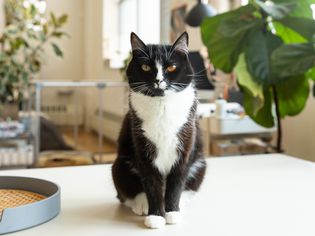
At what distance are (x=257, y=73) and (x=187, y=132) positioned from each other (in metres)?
0.96

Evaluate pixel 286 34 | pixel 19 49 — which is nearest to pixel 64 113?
pixel 19 49

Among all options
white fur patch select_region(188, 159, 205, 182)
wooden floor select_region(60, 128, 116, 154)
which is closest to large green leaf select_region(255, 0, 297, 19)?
white fur patch select_region(188, 159, 205, 182)

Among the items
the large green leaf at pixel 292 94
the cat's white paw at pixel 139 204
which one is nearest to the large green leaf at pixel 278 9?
the large green leaf at pixel 292 94

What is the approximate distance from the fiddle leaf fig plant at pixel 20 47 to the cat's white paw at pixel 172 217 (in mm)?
2529

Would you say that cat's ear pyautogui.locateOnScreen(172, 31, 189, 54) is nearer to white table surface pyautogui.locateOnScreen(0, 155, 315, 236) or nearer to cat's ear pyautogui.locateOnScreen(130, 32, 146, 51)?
cat's ear pyautogui.locateOnScreen(130, 32, 146, 51)

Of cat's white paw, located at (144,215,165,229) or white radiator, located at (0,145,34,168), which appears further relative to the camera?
white radiator, located at (0,145,34,168)

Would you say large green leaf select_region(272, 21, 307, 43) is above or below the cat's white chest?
above

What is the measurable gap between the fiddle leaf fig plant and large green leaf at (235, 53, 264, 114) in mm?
1931

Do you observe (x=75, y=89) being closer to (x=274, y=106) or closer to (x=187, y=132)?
(x=274, y=106)

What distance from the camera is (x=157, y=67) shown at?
0.63 meters

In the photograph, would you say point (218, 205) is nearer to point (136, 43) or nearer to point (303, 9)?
point (136, 43)

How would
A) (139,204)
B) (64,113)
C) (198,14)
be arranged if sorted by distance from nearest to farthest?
(139,204), (198,14), (64,113)

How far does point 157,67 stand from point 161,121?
0.28ft

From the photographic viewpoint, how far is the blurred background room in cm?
153
